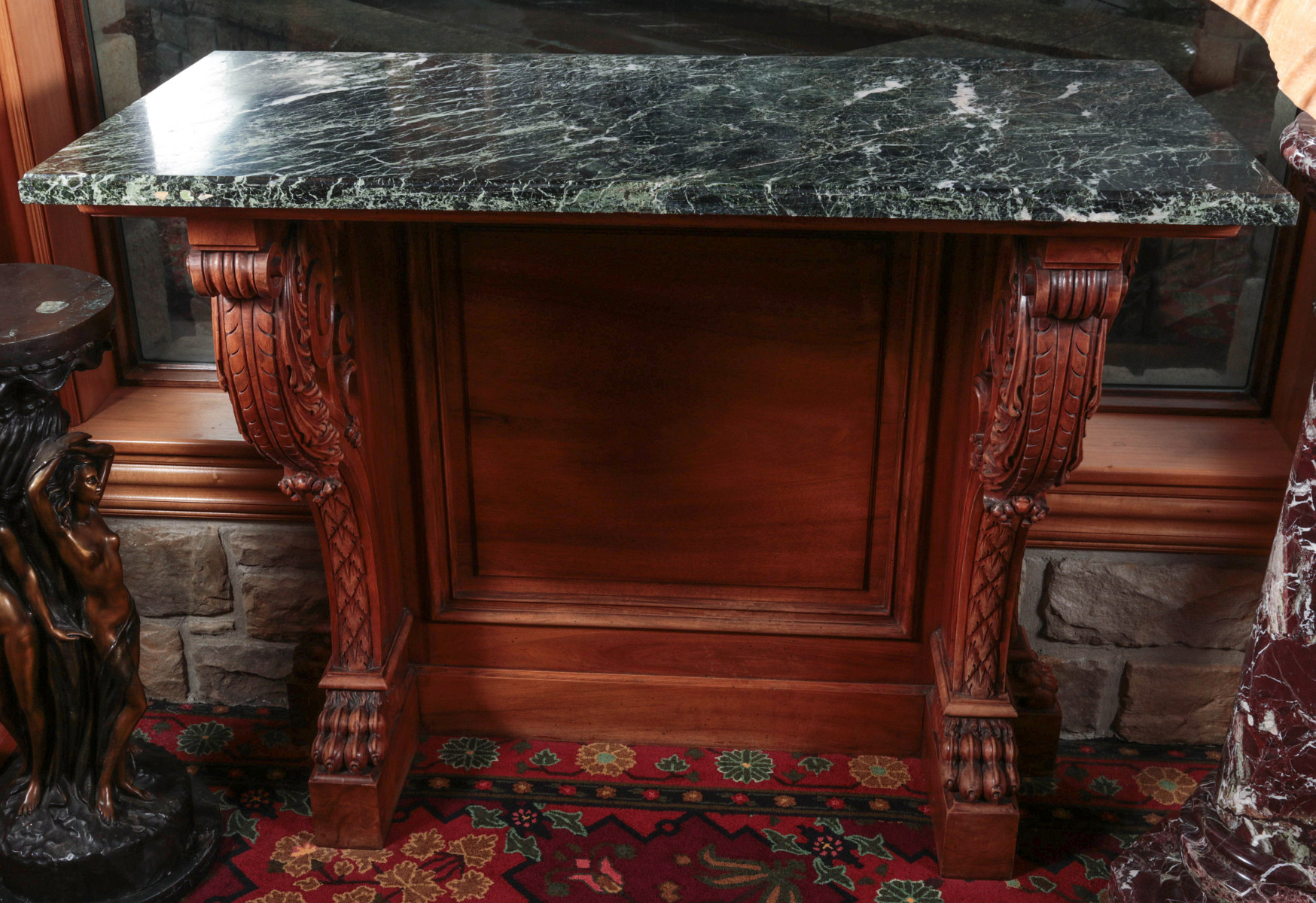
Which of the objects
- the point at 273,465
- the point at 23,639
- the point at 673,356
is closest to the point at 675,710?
the point at 673,356

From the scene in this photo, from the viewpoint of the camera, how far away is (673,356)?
78.9 inches

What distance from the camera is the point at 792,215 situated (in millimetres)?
1372

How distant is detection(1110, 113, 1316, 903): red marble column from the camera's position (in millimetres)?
1603

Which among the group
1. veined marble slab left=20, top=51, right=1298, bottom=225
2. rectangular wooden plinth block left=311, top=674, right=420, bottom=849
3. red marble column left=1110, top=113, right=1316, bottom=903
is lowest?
rectangular wooden plinth block left=311, top=674, right=420, bottom=849

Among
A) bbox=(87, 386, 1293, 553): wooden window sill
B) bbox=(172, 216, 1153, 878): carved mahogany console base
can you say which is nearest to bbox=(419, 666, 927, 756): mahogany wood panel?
bbox=(172, 216, 1153, 878): carved mahogany console base

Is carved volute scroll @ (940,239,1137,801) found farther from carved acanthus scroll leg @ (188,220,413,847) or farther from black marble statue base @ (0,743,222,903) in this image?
black marble statue base @ (0,743,222,903)

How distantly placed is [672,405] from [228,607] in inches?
38.0

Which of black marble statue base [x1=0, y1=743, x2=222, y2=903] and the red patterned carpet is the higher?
black marble statue base [x1=0, y1=743, x2=222, y2=903]

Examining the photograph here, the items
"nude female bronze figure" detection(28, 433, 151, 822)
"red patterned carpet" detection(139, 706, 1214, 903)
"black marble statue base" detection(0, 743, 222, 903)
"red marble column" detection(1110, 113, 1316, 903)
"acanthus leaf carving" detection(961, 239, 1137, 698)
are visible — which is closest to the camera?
"acanthus leaf carving" detection(961, 239, 1137, 698)

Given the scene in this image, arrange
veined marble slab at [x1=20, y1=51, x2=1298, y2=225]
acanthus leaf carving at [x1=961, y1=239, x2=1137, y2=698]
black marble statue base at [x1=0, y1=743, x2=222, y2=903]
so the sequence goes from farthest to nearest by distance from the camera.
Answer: black marble statue base at [x1=0, y1=743, x2=222, y2=903]
acanthus leaf carving at [x1=961, y1=239, x2=1137, y2=698]
veined marble slab at [x1=20, y1=51, x2=1298, y2=225]

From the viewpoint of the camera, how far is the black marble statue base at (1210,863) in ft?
5.50

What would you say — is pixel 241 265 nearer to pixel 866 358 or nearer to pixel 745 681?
pixel 866 358

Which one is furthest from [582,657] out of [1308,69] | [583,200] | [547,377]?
[1308,69]

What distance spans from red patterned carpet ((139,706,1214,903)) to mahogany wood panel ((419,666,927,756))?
29 mm
